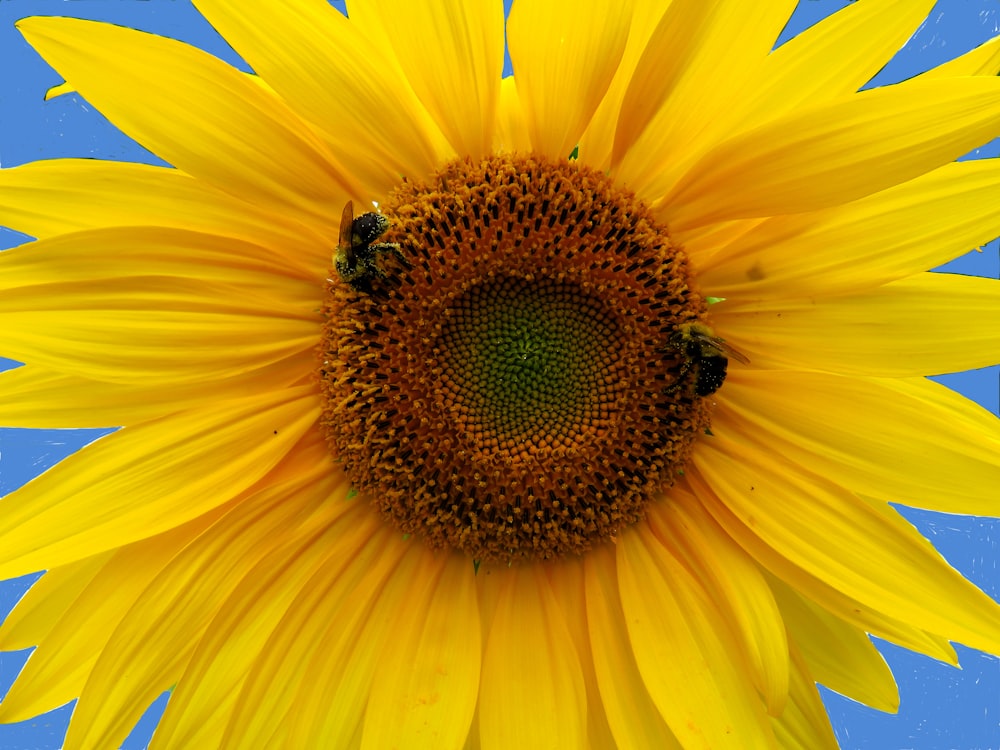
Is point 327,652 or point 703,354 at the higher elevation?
point 703,354

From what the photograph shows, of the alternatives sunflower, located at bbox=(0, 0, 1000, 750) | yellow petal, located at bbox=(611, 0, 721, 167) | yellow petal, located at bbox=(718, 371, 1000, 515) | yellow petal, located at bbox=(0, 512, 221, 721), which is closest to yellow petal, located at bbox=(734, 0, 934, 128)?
sunflower, located at bbox=(0, 0, 1000, 750)

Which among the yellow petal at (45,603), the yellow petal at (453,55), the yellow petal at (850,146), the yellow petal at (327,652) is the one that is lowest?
the yellow petal at (45,603)

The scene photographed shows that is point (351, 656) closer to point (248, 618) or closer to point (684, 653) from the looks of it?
point (248, 618)

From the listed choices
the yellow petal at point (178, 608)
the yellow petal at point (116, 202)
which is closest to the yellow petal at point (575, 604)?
the yellow petal at point (178, 608)

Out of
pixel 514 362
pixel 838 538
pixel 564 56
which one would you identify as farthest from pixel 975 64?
pixel 514 362

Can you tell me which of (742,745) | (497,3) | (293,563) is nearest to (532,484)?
(293,563)

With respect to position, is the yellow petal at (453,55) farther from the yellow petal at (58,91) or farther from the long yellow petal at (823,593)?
the long yellow petal at (823,593)

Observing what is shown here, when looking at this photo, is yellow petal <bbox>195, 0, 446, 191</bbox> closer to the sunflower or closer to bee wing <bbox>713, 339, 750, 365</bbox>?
the sunflower
